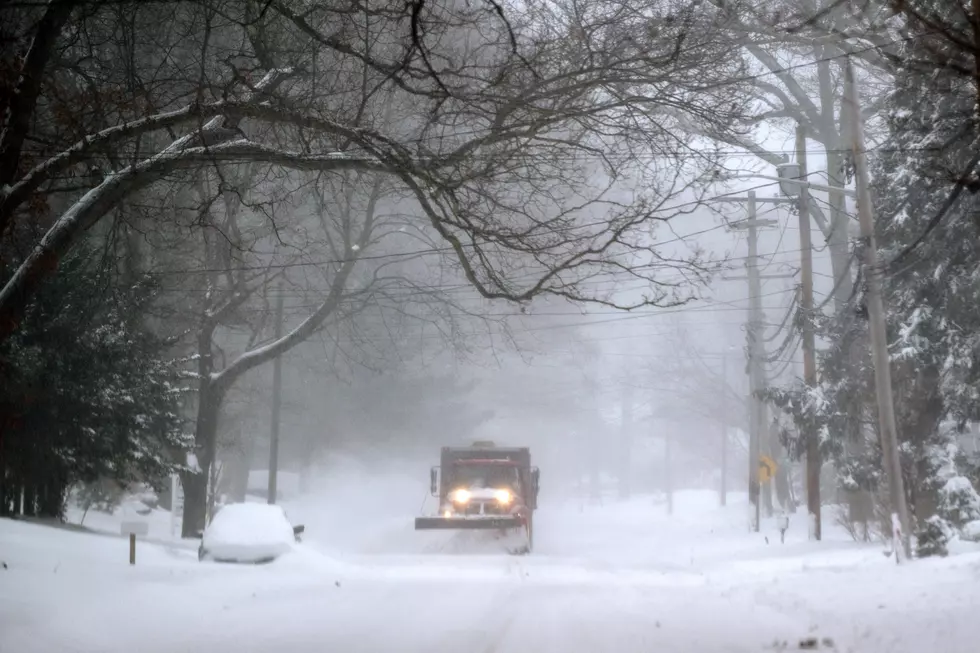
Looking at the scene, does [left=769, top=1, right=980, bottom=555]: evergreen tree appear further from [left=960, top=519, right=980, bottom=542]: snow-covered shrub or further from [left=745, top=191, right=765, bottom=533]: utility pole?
[left=745, top=191, right=765, bottom=533]: utility pole

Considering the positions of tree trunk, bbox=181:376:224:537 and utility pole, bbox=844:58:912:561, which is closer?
utility pole, bbox=844:58:912:561

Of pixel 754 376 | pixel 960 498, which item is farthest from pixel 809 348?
pixel 754 376

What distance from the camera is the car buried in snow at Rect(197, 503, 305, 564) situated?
1723 centimetres

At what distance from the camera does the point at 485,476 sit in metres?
26.5

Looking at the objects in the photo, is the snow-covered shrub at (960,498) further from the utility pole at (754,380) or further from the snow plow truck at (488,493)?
the utility pole at (754,380)

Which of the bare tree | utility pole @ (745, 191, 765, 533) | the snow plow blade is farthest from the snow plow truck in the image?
the bare tree

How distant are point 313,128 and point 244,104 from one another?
706mm

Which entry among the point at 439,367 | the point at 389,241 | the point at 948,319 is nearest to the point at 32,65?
the point at 948,319

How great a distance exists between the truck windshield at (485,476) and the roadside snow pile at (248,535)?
27.3 ft

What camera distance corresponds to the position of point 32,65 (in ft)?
32.2

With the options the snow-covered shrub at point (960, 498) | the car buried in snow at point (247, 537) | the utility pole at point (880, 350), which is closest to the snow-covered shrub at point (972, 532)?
the snow-covered shrub at point (960, 498)

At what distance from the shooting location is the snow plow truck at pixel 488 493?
21.9m

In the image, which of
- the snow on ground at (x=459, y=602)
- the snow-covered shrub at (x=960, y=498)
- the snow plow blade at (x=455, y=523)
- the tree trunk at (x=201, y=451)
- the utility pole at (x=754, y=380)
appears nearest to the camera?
the snow on ground at (x=459, y=602)

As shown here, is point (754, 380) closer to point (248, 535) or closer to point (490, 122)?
point (248, 535)
